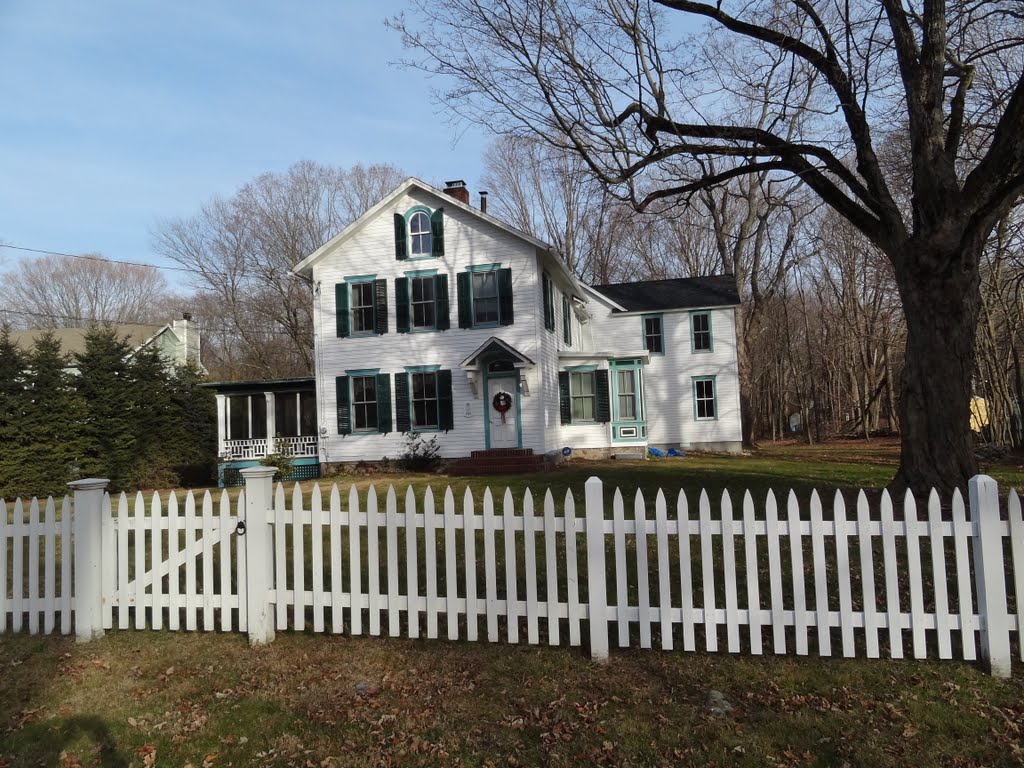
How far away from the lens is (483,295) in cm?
1827

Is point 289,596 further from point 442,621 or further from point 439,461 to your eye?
point 439,461

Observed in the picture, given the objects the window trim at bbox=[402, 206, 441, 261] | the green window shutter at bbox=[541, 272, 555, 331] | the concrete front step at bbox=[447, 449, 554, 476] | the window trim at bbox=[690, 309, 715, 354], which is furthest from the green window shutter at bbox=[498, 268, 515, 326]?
the window trim at bbox=[690, 309, 715, 354]

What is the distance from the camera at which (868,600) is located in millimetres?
4207

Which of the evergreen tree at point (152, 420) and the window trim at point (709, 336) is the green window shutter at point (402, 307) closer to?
the evergreen tree at point (152, 420)

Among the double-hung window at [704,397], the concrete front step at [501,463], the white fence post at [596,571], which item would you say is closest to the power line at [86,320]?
the concrete front step at [501,463]

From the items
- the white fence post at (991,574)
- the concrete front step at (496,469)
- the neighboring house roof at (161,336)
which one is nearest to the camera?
the white fence post at (991,574)

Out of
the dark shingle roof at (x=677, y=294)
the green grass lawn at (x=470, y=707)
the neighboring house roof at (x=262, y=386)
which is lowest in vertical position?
the green grass lawn at (x=470, y=707)

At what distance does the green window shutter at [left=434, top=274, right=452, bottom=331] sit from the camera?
1834 cm

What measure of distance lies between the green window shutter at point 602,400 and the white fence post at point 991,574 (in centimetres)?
1614

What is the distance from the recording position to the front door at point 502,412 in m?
17.9

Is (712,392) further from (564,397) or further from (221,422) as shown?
(221,422)

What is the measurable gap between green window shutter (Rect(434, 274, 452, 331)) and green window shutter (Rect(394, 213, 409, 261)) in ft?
3.96

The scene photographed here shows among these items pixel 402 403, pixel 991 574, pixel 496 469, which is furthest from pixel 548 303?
pixel 991 574

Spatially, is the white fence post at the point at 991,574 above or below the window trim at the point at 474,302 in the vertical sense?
below
